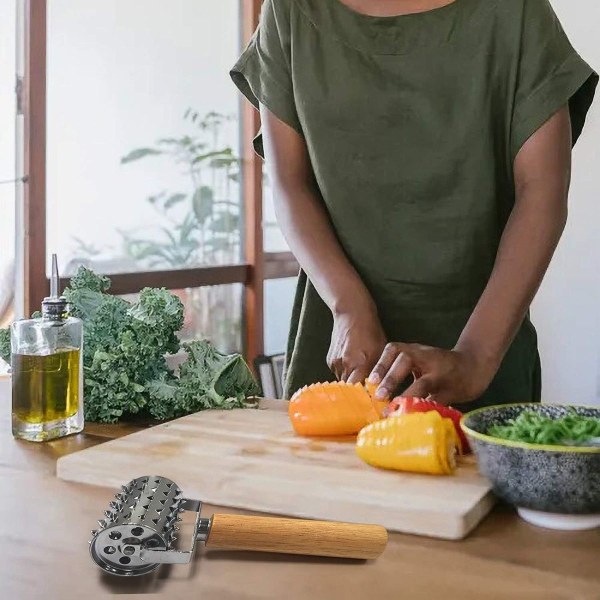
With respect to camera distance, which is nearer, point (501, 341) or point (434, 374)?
point (434, 374)

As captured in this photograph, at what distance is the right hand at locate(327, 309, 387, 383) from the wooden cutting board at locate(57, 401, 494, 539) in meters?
0.20

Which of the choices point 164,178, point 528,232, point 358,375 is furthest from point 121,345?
point 164,178

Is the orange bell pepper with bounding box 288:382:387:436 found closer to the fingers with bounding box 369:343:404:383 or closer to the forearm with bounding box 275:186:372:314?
the fingers with bounding box 369:343:404:383

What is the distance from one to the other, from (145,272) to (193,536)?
270 centimetres

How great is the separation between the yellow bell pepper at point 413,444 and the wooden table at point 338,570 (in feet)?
0.34

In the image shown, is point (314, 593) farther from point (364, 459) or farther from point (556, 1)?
point (556, 1)

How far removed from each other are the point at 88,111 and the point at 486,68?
196 cm

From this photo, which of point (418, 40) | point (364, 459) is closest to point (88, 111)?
point (418, 40)

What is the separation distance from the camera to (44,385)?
1.23m

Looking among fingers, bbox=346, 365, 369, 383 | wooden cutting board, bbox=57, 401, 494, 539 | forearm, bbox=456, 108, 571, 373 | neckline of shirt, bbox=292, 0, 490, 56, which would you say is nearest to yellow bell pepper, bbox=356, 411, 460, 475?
wooden cutting board, bbox=57, 401, 494, 539

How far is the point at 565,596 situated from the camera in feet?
2.30

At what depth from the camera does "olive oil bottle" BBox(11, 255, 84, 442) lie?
1232 millimetres

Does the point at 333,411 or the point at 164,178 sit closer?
the point at 333,411

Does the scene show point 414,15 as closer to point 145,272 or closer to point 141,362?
point 141,362
